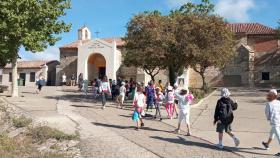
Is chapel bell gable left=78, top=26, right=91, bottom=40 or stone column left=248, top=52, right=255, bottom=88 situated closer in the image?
stone column left=248, top=52, right=255, bottom=88

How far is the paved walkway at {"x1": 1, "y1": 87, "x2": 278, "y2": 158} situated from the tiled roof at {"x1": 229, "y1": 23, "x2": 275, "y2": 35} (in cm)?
2958

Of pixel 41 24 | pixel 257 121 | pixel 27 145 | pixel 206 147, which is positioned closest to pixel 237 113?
pixel 257 121

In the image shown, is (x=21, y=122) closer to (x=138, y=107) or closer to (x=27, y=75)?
(x=138, y=107)

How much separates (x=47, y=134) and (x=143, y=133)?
2.96m

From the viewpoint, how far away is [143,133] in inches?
535

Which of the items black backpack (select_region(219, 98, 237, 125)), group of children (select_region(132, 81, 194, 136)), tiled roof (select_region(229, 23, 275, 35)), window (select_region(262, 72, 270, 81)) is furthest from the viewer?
tiled roof (select_region(229, 23, 275, 35))

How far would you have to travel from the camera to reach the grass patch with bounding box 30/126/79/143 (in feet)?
40.8

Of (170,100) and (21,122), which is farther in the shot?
(170,100)

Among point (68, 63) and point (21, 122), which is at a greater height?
point (68, 63)

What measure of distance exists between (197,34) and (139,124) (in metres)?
11.8

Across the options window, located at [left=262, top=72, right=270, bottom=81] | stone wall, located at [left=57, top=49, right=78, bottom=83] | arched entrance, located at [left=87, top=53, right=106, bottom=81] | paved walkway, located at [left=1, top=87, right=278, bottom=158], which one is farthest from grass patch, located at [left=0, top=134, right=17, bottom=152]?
stone wall, located at [left=57, top=49, right=78, bottom=83]

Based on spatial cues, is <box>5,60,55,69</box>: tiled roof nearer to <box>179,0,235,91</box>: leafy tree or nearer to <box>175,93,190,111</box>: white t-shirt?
<box>179,0,235,91</box>: leafy tree

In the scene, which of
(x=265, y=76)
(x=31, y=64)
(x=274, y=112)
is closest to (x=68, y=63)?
(x=31, y=64)

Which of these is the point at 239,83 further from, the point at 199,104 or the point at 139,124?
the point at 139,124
